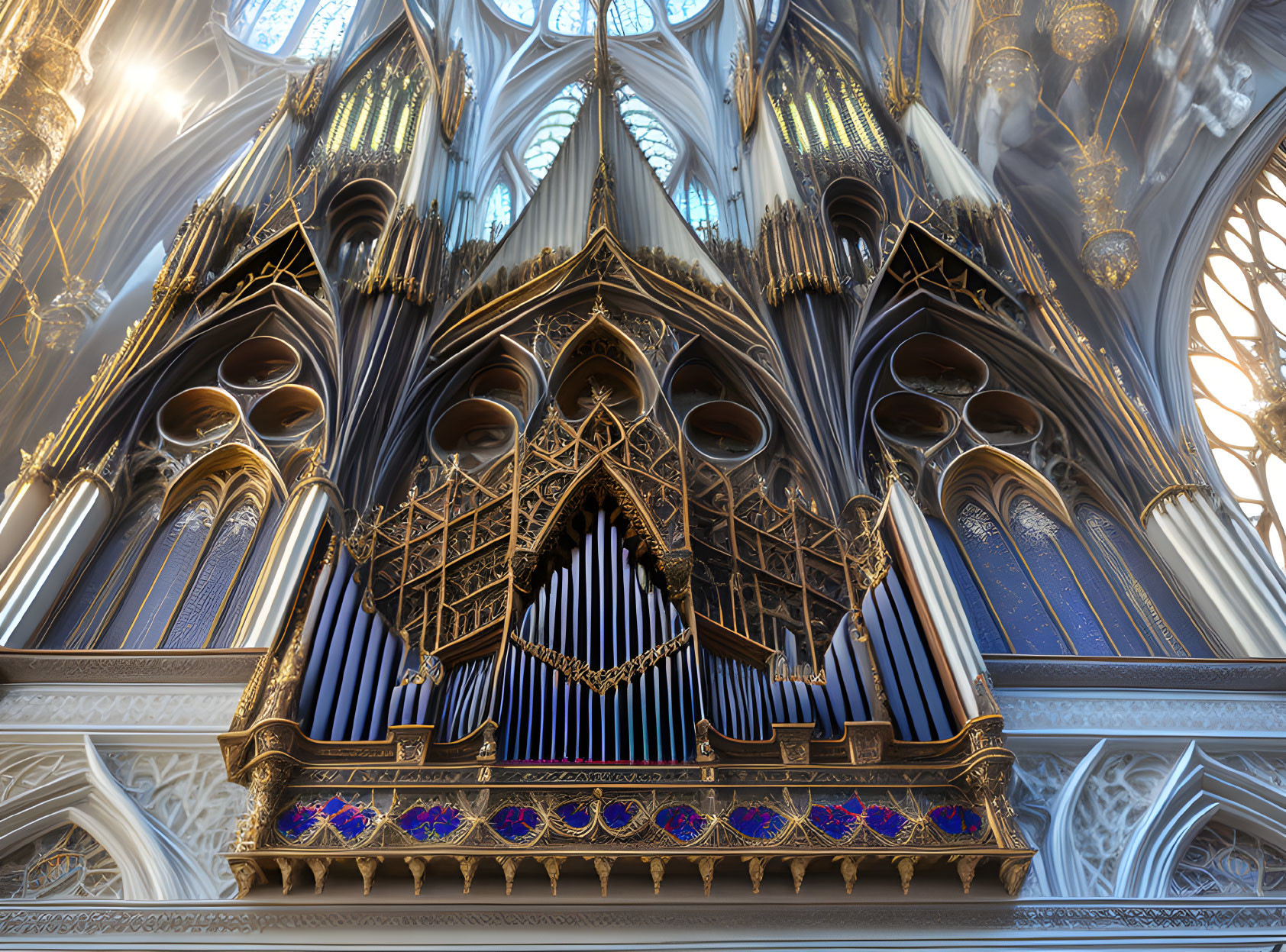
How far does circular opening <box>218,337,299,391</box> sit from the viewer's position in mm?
11719

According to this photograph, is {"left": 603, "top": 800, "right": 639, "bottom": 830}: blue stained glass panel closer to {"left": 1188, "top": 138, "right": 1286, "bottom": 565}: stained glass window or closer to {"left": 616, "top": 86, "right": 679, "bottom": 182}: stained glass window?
{"left": 1188, "top": 138, "right": 1286, "bottom": 565}: stained glass window

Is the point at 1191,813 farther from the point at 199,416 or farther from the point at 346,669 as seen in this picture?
the point at 199,416

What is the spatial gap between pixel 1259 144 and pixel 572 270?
9667 millimetres

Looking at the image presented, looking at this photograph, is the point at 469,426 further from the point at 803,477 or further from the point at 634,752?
the point at 634,752

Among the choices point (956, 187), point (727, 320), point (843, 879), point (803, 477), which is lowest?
point (843, 879)

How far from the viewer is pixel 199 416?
37.9ft

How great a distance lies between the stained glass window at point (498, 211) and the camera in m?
15.9

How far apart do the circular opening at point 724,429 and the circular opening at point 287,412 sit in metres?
4.21

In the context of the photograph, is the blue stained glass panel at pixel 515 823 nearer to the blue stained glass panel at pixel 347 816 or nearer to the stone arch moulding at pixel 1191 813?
the blue stained glass panel at pixel 347 816

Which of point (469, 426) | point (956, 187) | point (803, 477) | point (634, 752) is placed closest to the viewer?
point (634, 752)

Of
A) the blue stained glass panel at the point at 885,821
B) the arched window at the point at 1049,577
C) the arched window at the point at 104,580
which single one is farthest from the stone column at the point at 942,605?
the arched window at the point at 104,580

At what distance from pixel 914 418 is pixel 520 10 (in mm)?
14104

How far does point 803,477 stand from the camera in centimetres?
1103

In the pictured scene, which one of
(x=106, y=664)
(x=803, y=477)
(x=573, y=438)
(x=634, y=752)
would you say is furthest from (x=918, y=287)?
(x=106, y=664)
